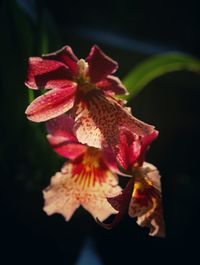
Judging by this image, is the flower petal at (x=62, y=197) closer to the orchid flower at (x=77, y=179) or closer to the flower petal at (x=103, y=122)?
the orchid flower at (x=77, y=179)

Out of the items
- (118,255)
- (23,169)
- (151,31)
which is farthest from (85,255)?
(151,31)

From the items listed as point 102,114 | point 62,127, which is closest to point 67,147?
A: point 62,127

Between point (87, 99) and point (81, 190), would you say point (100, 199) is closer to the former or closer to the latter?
point (81, 190)

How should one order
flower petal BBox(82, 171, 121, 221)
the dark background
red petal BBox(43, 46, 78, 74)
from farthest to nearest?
the dark background < flower petal BBox(82, 171, 121, 221) < red petal BBox(43, 46, 78, 74)

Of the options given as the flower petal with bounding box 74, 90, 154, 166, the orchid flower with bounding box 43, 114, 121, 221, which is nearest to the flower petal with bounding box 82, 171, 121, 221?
the orchid flower with bounding box 43, 114, 121, 221

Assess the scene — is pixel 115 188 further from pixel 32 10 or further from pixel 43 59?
pixel 32 10

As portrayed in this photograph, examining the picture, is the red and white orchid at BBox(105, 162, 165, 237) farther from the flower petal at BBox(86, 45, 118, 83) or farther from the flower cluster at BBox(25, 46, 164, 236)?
the flower petal at BBox(86, 45, 118, 83)

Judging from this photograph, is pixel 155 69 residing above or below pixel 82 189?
above

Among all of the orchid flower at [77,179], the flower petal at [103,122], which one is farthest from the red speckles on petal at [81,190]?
the flower petal at [103,122]
